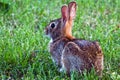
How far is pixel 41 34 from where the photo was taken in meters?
6.86

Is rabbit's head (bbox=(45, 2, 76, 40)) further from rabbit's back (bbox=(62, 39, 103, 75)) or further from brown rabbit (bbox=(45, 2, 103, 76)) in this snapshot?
rabbit's back (bbox=(62, 39, 103, 75))

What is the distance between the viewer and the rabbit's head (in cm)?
566

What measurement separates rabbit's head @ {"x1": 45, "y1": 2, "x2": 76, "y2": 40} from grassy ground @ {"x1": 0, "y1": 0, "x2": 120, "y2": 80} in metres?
0.39

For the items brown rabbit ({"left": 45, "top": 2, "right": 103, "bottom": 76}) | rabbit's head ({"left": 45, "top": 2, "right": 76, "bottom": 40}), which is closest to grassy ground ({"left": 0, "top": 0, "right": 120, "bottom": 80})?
brown rabbit ({"left": 45, "top": 2, "right": 103, "bottom": 76})

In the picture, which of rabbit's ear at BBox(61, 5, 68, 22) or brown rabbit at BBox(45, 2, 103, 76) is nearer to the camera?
brown rabbit at BBox(45, 2, 103, 76)

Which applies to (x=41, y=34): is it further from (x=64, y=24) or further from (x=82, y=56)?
(x=82, y=56)

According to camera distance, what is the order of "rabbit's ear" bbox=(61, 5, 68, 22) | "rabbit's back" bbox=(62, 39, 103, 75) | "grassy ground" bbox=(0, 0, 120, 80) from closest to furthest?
"rabbit's back" bbox=(62, 39, 103, 75), "grassy ground" bbox=(0, 0, 120, 80), "rabbit's ear" bbox=(61, 5, 68, 22)

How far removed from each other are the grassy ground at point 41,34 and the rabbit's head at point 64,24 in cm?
39

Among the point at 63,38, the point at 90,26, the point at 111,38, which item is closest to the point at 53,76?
the point at 63,38

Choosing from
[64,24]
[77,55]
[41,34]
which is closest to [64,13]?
[64,24]

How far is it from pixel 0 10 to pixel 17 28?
89 centimetres

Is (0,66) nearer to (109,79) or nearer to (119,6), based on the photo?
(109,79)

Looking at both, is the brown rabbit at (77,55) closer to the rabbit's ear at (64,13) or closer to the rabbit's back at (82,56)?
the rabbit's back at (82,56)

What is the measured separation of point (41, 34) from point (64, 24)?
1.24 metres
